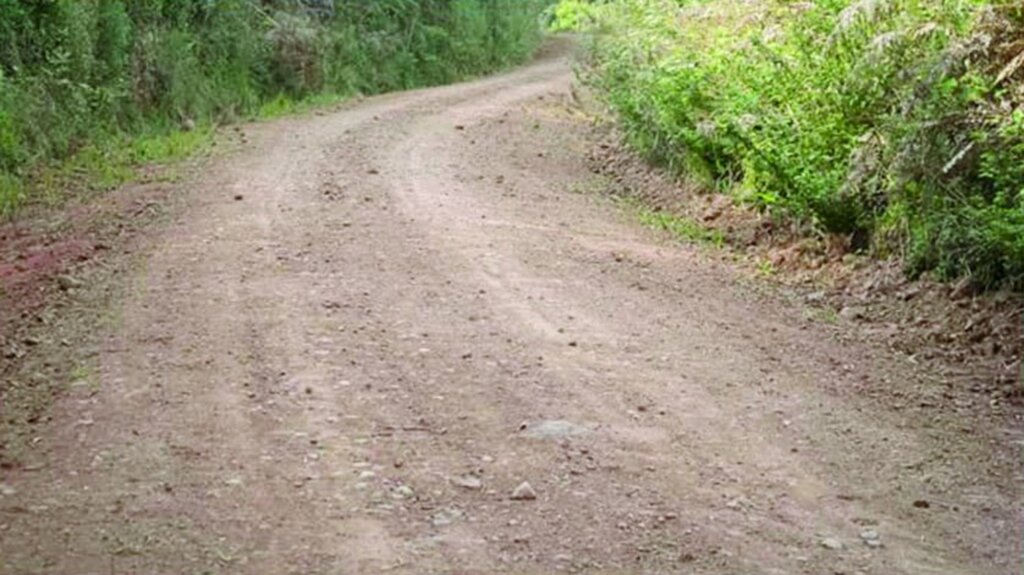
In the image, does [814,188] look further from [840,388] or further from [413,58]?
[413,58]

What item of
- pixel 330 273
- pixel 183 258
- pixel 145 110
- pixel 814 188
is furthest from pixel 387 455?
pixel 145 110

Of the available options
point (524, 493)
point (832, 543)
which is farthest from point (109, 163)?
point (832, 543)

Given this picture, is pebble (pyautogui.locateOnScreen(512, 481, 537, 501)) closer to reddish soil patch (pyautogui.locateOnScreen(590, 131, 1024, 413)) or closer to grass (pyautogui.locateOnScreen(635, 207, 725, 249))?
reddish soil patch (pyautogui.locateOnScreen(590, 131, 1024, 413))

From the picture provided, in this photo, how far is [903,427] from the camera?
6594 millimetres

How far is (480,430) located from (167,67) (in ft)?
42.4

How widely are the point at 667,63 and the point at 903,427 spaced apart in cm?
643

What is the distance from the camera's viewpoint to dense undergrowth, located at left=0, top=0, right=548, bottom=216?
1424cm

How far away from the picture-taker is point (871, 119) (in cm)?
955

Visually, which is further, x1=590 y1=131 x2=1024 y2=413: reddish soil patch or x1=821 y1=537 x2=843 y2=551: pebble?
x1=590 y1=131 x2=1024 y2=413: reddish soil patch

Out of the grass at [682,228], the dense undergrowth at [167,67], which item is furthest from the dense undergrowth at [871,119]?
the dense undergrowth at [167,67]

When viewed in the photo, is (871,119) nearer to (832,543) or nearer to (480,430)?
(480,430)

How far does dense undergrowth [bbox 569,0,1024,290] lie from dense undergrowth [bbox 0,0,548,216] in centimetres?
603

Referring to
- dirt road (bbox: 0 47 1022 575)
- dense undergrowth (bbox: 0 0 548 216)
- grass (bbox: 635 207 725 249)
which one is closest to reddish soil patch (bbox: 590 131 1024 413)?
grass (bbox: 635 207 725 249)

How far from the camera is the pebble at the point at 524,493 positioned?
5.43m
